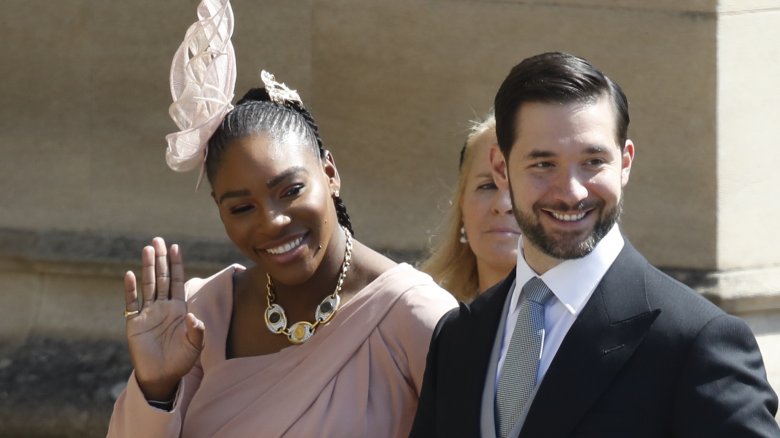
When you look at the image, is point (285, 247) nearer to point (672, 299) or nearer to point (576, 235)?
point (576, 235)

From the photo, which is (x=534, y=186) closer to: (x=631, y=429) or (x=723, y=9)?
(x=631, y=429)

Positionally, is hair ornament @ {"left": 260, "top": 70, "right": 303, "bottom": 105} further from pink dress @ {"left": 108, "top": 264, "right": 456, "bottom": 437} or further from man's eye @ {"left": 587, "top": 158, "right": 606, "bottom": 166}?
man's eye @ {"left": 587, "top": 158, "right": 606, "bottom": 166}

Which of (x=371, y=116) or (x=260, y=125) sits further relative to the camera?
(x=371, y=116)

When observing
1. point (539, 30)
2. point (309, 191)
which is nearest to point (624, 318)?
point (309, 191)

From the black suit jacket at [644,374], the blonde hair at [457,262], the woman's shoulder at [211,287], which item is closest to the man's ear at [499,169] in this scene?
the black suit jacket at [644,374]

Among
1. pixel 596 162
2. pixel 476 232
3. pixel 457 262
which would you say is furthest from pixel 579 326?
pixel 457 262

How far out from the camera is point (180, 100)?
3.52 m

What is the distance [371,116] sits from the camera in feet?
19.6

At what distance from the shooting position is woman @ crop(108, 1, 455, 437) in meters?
3.26

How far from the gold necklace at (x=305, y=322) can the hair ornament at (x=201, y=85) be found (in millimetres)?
370

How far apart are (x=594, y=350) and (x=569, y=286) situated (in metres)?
0.15

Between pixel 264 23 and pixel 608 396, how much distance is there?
3.68m

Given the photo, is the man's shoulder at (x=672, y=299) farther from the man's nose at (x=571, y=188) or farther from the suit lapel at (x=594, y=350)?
the man's nose at (x=571, y=188)

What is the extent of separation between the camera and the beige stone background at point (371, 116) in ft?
19.4
